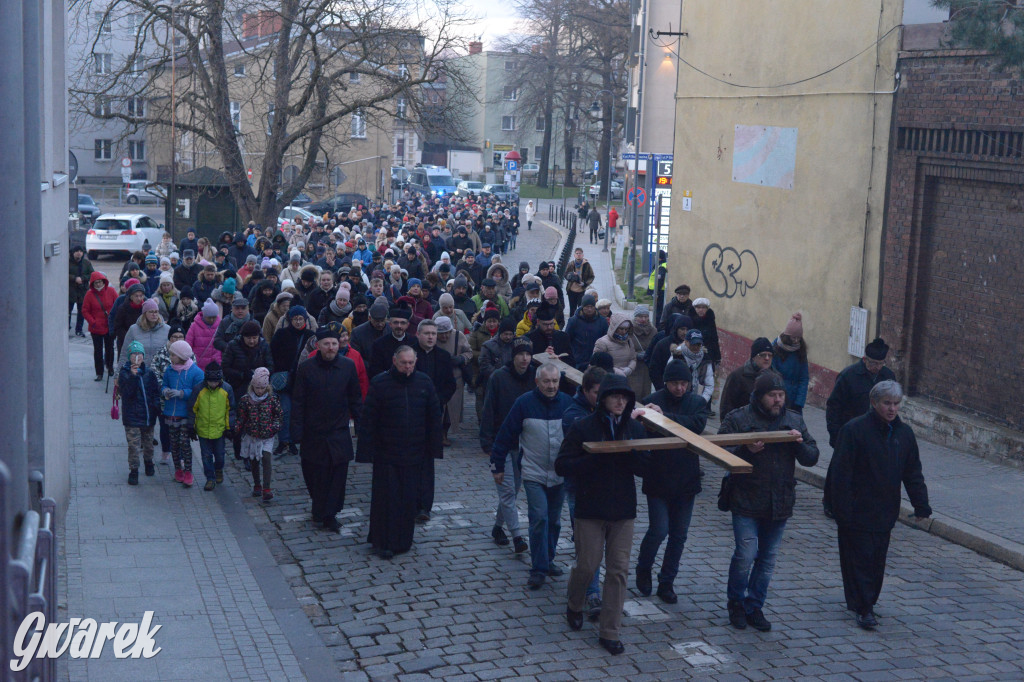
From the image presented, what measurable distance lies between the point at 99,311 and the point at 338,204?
37337mm

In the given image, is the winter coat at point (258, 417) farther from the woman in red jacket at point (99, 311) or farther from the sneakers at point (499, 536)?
the woman in red jacket at point (99, 311)

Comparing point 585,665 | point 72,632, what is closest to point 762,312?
point 585,665

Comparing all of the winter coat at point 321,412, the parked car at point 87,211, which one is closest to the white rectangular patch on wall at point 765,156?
the winter coat at point 321,412

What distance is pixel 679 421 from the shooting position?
7.88 meters

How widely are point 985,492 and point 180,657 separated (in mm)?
8073

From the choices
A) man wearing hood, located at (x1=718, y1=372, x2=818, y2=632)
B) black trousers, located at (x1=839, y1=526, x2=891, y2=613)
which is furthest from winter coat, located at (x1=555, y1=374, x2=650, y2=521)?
black trousers, located at (x1=839, y1=526, x2=891, y2=613)

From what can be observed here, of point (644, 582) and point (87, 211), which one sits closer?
point (644, 582)

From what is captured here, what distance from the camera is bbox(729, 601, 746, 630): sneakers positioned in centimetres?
746

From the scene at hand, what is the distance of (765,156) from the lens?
17.2m

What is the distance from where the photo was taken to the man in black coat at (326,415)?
9383mm

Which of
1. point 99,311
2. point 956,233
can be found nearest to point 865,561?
point 956,233

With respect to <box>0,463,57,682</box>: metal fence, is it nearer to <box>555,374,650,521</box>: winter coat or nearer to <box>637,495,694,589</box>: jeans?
<box>555,374,650,521</box>: winter coat

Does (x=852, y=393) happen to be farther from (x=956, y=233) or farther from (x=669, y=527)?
(x=956, y=233)

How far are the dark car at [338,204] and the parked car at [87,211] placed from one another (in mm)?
9048
